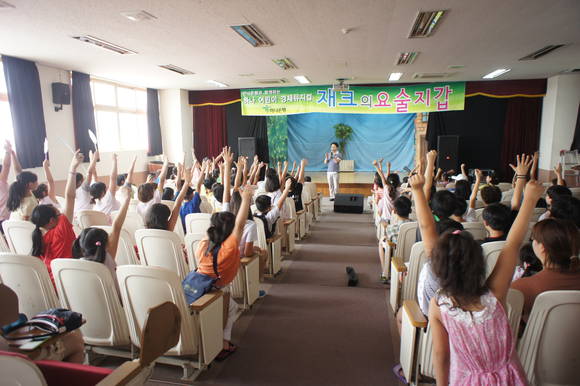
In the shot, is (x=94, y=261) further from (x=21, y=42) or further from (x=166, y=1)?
(x=21, y=42)

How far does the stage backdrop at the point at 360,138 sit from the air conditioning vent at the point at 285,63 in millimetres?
6175

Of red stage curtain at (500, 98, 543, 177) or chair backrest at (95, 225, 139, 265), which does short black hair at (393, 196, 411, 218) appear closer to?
chair backrest at (95, 225, 139, 265)

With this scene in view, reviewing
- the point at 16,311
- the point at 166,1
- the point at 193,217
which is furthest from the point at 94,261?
the point at 166,1

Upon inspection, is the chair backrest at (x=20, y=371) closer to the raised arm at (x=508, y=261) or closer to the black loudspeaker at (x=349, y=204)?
the raised arm at (x=508, y=261)

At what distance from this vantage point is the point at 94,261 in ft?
6.73

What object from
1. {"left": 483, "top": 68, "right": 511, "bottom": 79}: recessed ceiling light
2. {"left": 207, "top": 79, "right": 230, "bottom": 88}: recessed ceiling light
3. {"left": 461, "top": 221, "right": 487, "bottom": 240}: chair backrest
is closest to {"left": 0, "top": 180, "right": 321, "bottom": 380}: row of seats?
{"left": 461, "top": 221, "right": 487, "bottom": 240}: chair backrest

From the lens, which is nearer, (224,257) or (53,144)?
(224,257)

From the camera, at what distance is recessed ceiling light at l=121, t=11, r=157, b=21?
154 inches

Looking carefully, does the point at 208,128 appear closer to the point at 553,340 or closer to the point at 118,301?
the point at 118,301

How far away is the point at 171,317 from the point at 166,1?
3.52 metres

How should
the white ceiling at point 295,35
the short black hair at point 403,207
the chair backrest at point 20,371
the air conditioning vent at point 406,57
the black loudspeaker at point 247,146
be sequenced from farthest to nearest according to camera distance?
1. the black loudspeaker at point 247,146
2. the air conditioning vent at point 406,57
3. the white ceiling at point 295,35
4. the short black hair at point 403,207
5. the chair backrest at point 20,371

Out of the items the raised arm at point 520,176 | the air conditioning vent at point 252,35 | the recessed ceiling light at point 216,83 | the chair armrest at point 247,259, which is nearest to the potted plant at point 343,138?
the recessed ceiling light at point 216,83

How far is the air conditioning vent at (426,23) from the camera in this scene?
414 centimetres

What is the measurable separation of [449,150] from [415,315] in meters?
8.77
